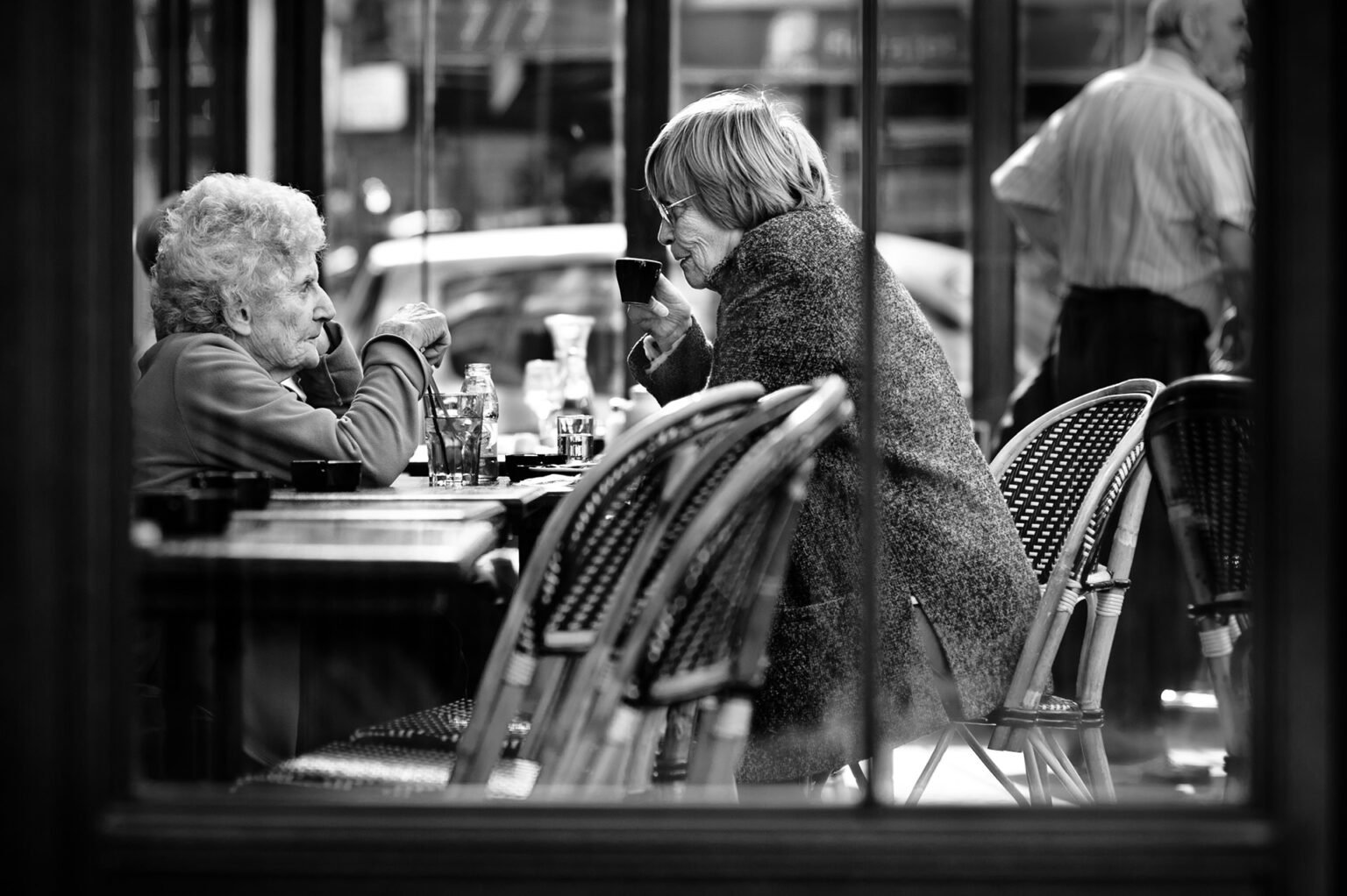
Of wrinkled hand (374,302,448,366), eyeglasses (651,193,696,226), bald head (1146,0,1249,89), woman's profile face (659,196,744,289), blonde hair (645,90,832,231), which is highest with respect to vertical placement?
bald head (1146,0,1249,89)

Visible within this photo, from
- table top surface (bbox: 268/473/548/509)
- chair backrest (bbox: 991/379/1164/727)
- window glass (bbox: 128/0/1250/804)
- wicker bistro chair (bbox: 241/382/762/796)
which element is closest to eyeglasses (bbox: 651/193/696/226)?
table top surface (bbox: 268/473/548/509)

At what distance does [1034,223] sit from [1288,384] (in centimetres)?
260

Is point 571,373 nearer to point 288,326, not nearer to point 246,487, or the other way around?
point 288,326

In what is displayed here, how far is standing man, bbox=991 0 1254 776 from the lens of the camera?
379cm

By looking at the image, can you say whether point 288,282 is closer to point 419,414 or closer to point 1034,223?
point 419,414

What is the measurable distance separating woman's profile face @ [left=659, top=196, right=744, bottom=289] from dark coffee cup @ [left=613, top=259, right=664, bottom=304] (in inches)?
7.0

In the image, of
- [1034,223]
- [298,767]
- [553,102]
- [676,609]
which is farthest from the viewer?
[553,102]

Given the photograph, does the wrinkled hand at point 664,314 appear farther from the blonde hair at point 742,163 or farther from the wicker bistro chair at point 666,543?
the wicker bistro chair at point 666,543

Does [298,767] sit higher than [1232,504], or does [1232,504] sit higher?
[1232,504]

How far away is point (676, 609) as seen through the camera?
192 centimetres

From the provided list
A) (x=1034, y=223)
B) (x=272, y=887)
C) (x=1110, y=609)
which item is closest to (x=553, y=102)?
(x=1034, y=223)

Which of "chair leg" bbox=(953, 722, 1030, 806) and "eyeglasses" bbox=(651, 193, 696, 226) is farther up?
"eyeglasses" bbox=(651, 193, 696, 226)

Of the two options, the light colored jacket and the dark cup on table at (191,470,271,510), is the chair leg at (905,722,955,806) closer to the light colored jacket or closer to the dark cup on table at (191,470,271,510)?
the light colored jacket

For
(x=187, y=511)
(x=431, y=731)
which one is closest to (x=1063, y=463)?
(x=431, y=731)
